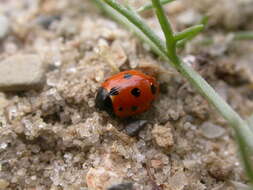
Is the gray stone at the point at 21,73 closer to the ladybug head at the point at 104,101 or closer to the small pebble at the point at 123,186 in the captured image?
the ladybug head at the point at 104,101

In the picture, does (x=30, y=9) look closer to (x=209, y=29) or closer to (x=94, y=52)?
(x=94, y=52)

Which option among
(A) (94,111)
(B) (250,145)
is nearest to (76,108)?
(A) (94,111)

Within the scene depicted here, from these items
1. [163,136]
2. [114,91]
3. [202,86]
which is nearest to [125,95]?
[114,91]

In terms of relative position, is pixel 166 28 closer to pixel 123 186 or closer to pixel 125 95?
pixel 125 95

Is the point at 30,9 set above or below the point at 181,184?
above

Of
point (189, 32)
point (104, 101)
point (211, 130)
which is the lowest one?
point (211, 130)

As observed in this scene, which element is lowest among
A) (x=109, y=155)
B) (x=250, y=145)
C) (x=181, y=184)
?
(x=181, y=184)
